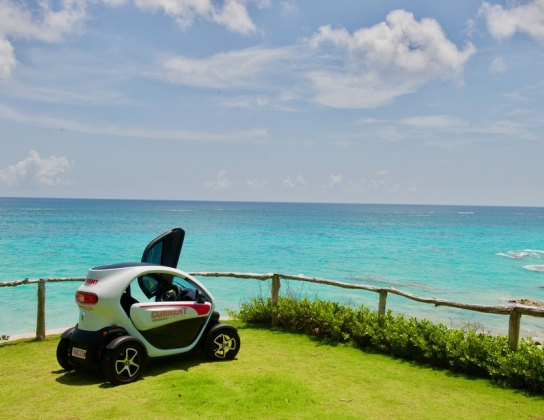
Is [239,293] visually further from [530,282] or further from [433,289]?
[530,282]

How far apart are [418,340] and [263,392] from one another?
327cm

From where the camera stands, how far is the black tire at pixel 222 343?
25.5 feet

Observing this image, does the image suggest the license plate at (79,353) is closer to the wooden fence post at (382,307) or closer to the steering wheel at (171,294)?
the steering wheel at (171,294)

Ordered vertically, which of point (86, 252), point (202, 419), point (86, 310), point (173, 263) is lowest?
point (86, 252)

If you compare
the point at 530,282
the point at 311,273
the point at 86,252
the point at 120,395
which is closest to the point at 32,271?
the point at 86,252

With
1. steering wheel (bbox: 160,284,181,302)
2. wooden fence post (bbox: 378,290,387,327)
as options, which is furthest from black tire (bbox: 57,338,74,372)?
wooden fence post (bbox: 378,290,387,327)

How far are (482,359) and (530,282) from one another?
22.7m

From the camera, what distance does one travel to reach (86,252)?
37312 millimetres

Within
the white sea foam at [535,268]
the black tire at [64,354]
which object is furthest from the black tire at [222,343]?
the white sea foam at [535,268]

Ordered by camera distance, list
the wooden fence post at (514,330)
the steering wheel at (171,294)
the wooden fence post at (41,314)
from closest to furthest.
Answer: the steering wheel at (171,294) < the wooden fence post at (514,330) < the wooden fence post at (41,314)

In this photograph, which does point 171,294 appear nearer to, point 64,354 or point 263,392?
point 64,354

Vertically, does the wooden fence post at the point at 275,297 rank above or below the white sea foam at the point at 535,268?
above

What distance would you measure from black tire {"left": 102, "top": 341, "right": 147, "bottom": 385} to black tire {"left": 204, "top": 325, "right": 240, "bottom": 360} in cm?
124

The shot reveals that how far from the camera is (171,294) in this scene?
7.44 m
